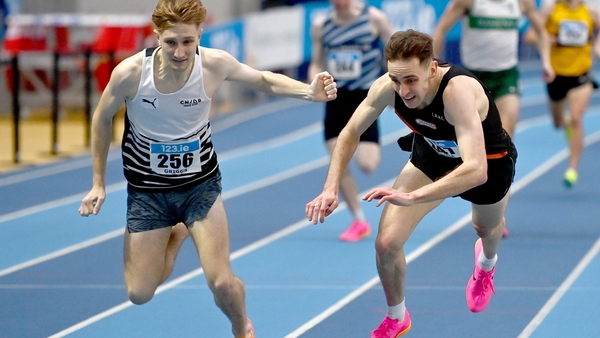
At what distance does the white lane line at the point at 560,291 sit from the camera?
625cm

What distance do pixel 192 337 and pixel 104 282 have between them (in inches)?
64.1

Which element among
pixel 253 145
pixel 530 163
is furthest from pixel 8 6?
pixel 530 163

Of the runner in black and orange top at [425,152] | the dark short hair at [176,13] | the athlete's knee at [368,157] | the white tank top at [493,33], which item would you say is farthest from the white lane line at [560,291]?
the dark short hair at [176,13]

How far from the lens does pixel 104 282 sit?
755 cm

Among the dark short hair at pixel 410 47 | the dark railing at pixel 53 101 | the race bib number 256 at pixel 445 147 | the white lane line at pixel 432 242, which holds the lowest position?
the dark railing at pixel 53 101

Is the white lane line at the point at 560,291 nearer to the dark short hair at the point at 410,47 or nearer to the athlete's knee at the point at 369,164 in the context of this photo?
the athlete's knee at the point at 369,164

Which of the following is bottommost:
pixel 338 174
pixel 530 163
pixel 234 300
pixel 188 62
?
pixel 530 163

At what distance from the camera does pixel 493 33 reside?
29.8ft

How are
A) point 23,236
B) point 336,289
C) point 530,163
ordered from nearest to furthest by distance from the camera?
1. point 336,289
2. point 23,236
3. point 530,163

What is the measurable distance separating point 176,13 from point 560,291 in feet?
11.7

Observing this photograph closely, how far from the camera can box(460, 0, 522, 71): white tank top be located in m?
9.05

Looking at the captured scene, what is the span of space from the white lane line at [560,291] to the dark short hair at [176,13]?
2.64 meters

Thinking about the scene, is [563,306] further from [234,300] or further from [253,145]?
[253,145]

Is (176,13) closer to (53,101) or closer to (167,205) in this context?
(167,205)
